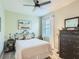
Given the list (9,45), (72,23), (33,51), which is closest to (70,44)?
(72,23)

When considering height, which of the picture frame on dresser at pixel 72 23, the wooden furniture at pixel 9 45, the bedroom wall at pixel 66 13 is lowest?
the wooden furniture at pixel 9 45

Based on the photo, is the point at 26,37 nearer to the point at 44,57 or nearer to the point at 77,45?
the point at 44,57

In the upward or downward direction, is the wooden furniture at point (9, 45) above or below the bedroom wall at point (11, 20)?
below

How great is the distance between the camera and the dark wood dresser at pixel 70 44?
11.4ft

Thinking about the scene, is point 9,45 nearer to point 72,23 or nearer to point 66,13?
point 66,13

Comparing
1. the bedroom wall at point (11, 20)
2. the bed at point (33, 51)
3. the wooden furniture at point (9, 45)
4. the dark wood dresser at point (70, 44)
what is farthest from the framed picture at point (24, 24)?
the dark wood dresser at point (70, 44)

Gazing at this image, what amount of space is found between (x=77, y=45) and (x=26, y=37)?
4.08 m

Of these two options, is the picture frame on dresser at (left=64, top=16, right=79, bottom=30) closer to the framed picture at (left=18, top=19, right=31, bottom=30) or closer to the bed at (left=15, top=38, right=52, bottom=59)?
the bed at (left=15, top=38, right=52, bottom=59)

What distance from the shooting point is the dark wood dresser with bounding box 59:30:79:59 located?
349 centimetres

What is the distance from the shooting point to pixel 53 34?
5859mm

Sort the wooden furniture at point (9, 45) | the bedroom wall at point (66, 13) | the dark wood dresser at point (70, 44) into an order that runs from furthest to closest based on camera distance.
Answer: the wooden furniture at point (9, 45), the bedroom wall at point (66, 13), the dark wood dresser at point (70, 44)

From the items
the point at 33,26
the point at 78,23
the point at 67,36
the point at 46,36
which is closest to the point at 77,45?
the point at 67,36

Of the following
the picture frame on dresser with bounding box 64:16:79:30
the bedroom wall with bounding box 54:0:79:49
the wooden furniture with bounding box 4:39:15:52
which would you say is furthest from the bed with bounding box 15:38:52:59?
the wooden furniture with bounding box 4:39:15:52

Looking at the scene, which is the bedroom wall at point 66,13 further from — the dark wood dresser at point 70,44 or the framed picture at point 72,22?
the dark wood dresser at point 70,44
